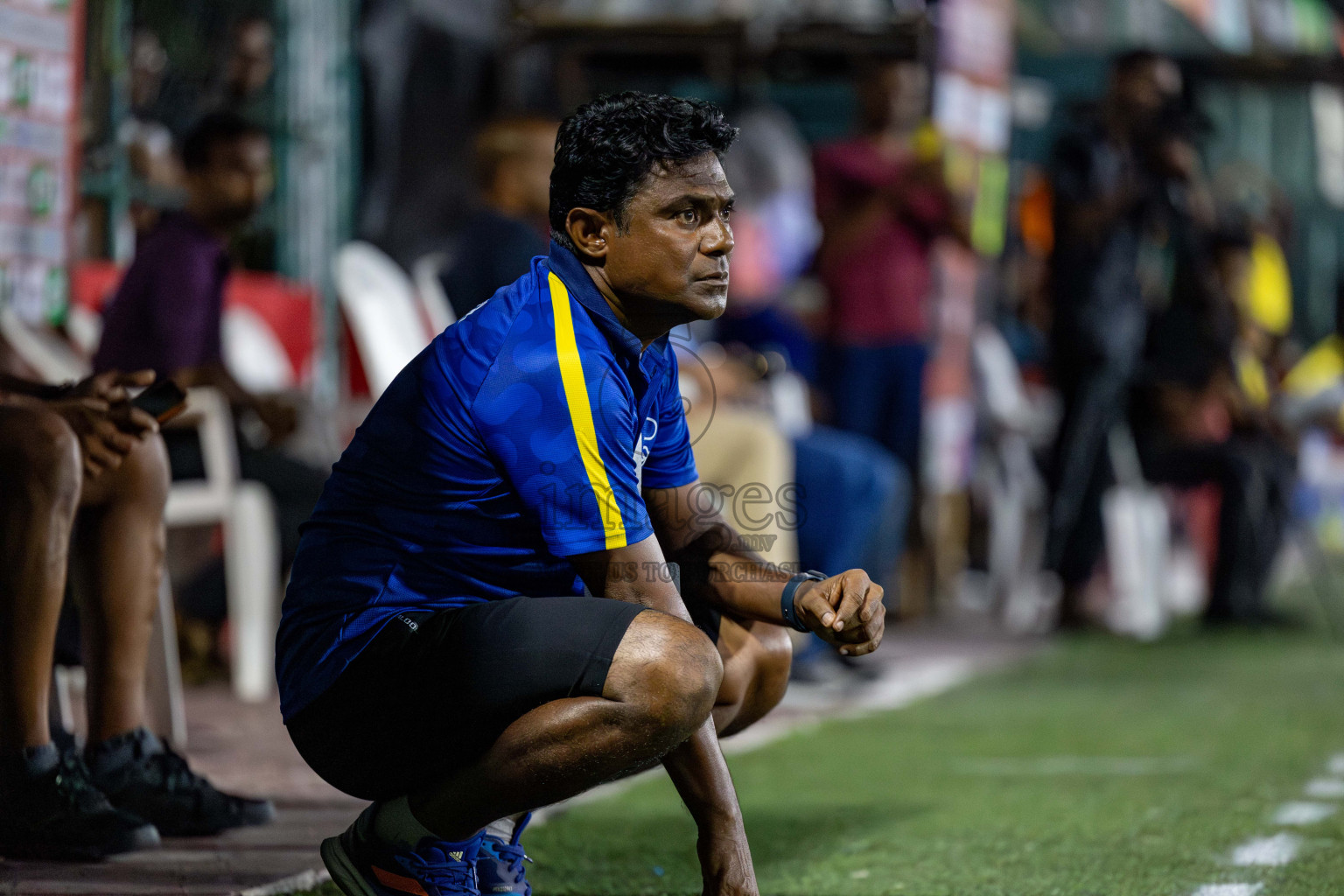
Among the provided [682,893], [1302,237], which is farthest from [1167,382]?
[1302,237]

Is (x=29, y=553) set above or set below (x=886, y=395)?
above

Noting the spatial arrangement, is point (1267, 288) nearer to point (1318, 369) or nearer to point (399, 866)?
point (1318, 369)

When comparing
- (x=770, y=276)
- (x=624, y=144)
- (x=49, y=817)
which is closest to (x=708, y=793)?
(x=624, y=144)

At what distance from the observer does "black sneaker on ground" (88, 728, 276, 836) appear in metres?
3.26

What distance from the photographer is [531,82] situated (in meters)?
9.68

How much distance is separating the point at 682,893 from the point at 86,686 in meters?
1.20

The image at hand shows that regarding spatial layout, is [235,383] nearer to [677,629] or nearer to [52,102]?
[52,102]

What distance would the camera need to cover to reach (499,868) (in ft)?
8.48

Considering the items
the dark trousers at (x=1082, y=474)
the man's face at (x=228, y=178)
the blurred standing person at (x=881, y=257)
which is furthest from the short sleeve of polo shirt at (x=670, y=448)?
the dark trousers at (x=1082, y=474)

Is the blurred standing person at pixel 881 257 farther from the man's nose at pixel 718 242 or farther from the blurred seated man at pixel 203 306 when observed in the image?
the man's nose at pixel 718 242

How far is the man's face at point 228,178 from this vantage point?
556cm

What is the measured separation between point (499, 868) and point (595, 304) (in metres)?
0.84

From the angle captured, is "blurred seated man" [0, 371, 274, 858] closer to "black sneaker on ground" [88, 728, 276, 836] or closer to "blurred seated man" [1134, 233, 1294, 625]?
"black sneaker on ground" [88, 728, 276, 836]

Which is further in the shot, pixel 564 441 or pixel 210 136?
pixel 210 136
